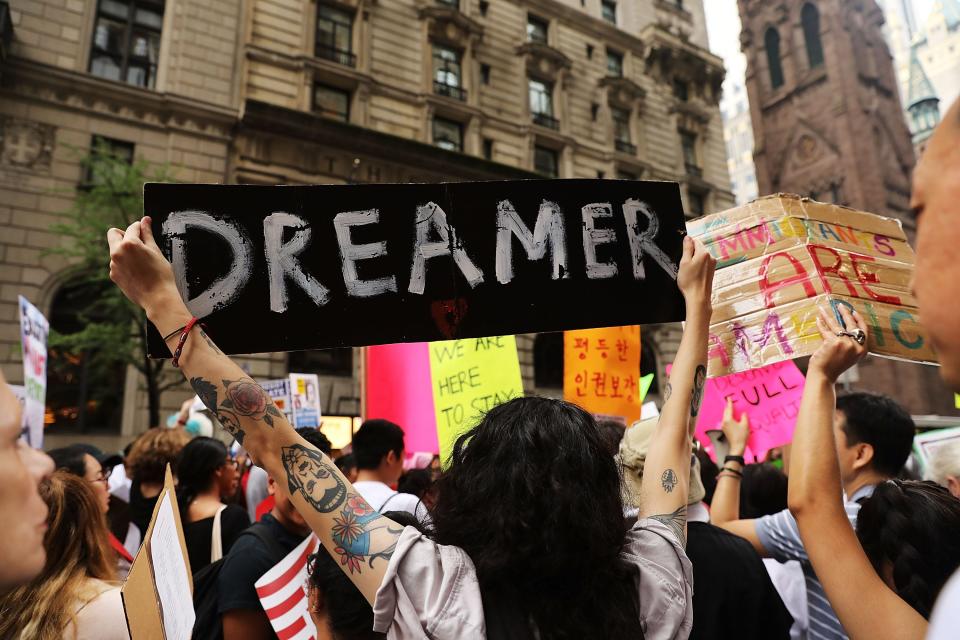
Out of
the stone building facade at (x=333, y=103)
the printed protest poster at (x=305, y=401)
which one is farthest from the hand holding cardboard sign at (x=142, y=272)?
the stone building facade at (x=333, y=103)

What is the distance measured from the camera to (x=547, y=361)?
21719 millimetres

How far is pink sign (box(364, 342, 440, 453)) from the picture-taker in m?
6.00

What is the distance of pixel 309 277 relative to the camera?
212cm

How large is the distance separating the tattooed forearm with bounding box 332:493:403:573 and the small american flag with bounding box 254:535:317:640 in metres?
1.33

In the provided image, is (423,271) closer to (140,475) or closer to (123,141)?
(140,475)

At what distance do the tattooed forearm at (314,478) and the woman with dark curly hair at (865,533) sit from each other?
4.18ft

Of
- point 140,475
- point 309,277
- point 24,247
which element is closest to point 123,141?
point 24,247

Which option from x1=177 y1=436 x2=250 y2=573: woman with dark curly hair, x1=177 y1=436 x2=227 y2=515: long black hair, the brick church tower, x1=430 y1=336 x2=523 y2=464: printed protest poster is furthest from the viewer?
the brick church tower

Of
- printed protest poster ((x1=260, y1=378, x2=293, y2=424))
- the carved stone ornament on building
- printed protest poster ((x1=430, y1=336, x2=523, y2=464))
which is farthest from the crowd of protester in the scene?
the carved stone ornament on building

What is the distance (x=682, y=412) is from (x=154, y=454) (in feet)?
12.8

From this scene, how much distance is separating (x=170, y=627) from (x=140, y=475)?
293 centimetres

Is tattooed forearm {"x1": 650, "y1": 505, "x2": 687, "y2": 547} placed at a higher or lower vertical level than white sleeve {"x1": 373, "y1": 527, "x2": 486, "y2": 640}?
higher

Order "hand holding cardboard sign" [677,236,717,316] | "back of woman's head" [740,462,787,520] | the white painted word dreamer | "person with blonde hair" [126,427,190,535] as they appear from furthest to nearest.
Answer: "person with blonde hair" [126,427,190,535], "back of woman's head" [740,462,787,520], "hand holding cardboard sign" [677,236,717,316], the white painted word dreamer

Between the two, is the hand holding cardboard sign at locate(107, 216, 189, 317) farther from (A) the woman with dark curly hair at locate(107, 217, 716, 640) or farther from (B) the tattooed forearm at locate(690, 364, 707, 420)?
(B) the tattooed forearm at locate(690, 364, 707, 420)
